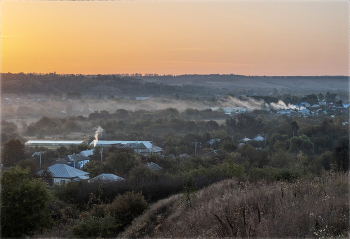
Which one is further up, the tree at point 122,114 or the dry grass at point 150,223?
the dry grass at point 150,223

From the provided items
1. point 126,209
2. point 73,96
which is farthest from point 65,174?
point 73,96

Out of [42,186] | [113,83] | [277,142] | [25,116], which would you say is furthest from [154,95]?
[42,186]

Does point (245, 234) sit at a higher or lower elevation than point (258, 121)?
higher

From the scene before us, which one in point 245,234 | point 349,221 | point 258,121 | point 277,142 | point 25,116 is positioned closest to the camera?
point 245,234

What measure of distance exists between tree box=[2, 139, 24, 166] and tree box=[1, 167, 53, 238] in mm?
26694

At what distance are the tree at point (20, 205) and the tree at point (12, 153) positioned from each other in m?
26.7

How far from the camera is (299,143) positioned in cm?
3791

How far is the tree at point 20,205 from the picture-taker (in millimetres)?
8680

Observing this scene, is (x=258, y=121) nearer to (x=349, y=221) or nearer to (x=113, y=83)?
(x=349, y=221)

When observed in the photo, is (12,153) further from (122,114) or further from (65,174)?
(122,114)

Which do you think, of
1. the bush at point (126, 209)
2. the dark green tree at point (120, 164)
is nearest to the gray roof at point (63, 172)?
the dark green tree at point (120, 164)

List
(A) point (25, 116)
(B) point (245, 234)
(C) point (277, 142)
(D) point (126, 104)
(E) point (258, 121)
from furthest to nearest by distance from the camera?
(D) point (126, 104) < (A) point (25, 116) < (E) point (258, 121) < (C) point (277, 142) < (B) point (245, 234)

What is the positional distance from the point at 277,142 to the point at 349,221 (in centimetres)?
3644

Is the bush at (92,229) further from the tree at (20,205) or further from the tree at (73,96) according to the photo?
the tree at (73,96)
